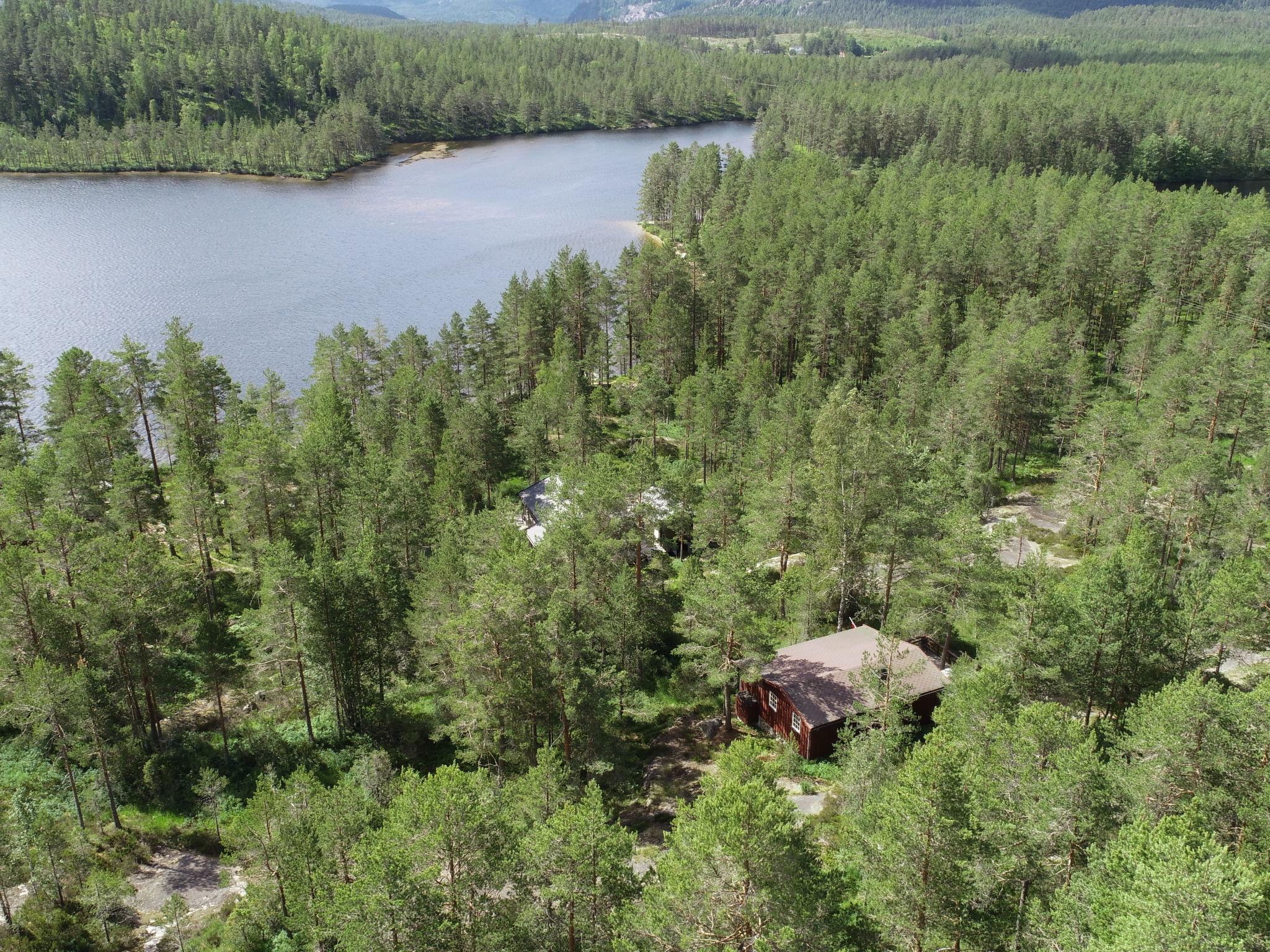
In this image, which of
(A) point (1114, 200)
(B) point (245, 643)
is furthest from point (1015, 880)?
(A) point (1114, 200)

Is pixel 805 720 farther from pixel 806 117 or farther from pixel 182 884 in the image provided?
pixel 806 117

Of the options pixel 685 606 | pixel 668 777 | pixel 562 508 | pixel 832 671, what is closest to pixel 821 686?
pixel 832 671

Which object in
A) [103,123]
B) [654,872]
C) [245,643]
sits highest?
[103,123]

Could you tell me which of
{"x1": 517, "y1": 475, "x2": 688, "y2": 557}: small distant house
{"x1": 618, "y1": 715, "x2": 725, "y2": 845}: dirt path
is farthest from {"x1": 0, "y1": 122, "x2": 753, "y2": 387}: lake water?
{"x1": 618, "y1": 715, "x2": 725, "y2": 845}: dirt path

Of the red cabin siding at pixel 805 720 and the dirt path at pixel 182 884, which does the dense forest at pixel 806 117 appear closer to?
the red cabin siding at pixel 805 720

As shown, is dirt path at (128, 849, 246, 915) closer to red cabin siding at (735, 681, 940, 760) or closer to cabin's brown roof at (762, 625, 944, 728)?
red cabin siding at (735, 681, 940, 760)

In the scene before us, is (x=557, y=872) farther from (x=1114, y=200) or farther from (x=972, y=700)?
(x=1114, y=200)
